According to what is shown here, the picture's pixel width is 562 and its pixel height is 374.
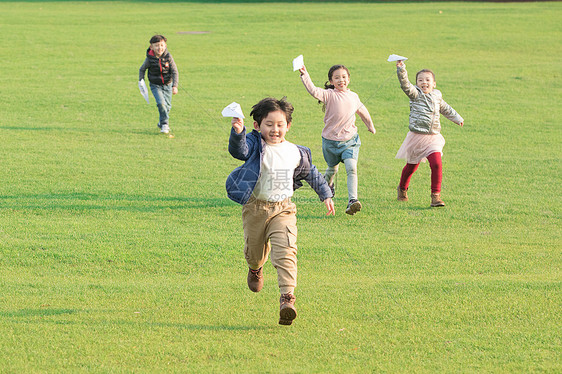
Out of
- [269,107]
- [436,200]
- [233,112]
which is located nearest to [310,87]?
[436,200]

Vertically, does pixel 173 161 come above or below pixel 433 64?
below

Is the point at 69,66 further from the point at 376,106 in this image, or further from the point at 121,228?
the point at 121,228

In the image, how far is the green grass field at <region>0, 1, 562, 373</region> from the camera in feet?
16.5

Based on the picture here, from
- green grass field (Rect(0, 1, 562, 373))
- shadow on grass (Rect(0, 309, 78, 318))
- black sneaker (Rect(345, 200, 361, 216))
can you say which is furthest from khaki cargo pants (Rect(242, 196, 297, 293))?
black sneaker (Rect(345, 200, 361, 216))

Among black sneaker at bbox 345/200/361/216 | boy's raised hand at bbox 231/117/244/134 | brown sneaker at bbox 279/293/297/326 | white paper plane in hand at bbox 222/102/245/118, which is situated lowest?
brown sneaker at bbox 279/293/297/326

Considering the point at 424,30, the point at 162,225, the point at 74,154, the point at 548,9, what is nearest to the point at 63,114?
the point at 74,154

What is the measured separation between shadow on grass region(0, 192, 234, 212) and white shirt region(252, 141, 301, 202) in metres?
3.76

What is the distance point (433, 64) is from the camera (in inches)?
850

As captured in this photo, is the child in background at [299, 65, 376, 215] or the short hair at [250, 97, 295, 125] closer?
the short hair at [250, 97, 295, 125]

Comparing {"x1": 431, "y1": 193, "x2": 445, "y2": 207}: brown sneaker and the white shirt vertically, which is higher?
the white shirt

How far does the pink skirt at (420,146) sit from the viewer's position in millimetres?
9422

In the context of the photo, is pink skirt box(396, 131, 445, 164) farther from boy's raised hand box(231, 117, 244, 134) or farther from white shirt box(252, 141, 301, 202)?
boy's raised hand box(231, 117, 244, 134)

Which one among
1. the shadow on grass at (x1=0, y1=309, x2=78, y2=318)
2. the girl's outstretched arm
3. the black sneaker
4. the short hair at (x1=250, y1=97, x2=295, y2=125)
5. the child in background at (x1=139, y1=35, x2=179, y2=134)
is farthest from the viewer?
the child in background at (x1=139, y1=35, x2=179, y2=134)

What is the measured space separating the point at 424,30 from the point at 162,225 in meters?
21.2
